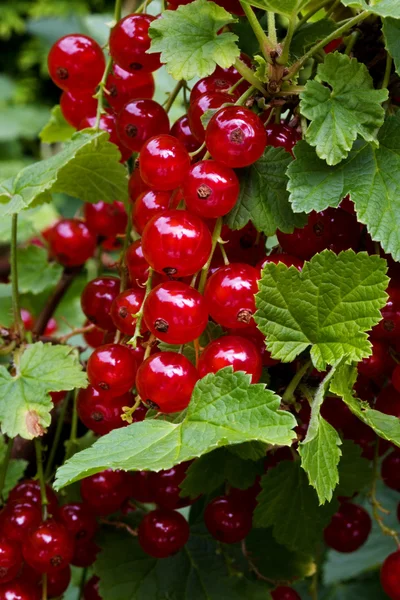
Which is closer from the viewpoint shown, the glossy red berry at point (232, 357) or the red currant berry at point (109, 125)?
the glossy red berry at point (232, 357)

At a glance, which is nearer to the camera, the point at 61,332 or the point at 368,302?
the point at 368,302

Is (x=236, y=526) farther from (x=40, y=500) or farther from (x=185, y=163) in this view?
(x=185, y=163)

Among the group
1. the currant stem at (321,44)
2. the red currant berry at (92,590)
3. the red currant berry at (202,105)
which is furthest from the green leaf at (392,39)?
the red currant berry at (92,590)

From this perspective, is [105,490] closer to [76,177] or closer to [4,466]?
[4,466]

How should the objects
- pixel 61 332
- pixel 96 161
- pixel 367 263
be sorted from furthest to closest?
pixel 61 332 → pixel 96 161 → pixel 367 263

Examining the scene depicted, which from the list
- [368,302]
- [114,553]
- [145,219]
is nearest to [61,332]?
[114,553]

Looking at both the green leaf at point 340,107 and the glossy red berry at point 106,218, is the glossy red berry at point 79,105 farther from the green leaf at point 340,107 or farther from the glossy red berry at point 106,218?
the green leaf at point 340,107
